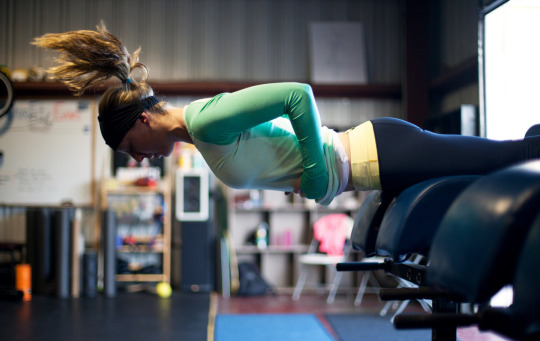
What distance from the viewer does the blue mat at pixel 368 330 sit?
3.46 m

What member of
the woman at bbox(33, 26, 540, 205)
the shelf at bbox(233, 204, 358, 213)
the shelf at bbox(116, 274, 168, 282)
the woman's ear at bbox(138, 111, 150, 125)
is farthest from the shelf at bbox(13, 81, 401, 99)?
the woman's ear at bbox(138, 111, 150, 125)

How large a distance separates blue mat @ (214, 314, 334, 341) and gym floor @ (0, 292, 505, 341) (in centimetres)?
10

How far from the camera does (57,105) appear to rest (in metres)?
5.83

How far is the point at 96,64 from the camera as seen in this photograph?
159 cm

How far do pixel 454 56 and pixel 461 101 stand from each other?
19.5 inches

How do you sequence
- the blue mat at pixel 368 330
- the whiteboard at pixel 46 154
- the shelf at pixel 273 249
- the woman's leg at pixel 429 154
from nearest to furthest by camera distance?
the woman's leg at pixel 429 154, the blue mat at pixel 368 330, the shelf at pixel 273 249, the whiteboard at pixel 46 154

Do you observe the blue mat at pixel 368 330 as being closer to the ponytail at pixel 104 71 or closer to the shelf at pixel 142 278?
the shelf at pixel 142 278

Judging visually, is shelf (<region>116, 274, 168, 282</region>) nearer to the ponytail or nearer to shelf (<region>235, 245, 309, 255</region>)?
shelf (<region>235, 245, 309, 255</region>)

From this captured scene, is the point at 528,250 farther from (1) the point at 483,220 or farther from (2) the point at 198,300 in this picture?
(2) the point at 198,300

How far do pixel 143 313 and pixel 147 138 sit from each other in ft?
10.3

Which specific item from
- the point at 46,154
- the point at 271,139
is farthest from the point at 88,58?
the point at 46,154

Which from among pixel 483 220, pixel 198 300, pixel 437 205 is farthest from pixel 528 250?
pixel 198 300

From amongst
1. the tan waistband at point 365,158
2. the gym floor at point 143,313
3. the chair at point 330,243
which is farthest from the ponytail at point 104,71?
the chair at point 330,243

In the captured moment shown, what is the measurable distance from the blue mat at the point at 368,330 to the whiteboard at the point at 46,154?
3.37 meters
